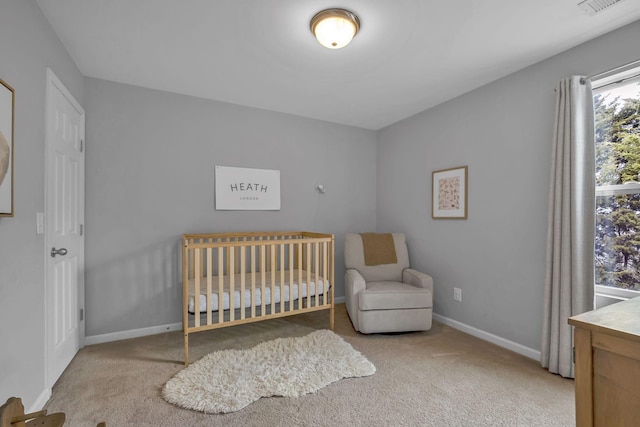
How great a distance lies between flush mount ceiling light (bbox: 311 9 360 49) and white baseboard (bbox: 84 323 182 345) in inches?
110

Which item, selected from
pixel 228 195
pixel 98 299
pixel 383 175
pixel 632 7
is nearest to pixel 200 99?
pixel 228 195

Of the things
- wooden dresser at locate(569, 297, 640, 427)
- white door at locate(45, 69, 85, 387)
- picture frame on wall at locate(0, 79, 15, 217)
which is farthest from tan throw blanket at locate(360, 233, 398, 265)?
picture frame on wall at locate(0, 79, 15, 217)

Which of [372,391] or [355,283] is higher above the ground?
[355,283]

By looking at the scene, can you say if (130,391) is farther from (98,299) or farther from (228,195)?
(228,195)

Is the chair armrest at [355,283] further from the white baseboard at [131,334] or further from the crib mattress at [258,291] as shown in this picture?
the white baseboard at [131,334]

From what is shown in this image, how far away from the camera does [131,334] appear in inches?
105

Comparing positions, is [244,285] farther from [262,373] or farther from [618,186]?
[618,186]

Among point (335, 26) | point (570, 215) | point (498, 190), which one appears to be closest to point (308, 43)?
point (335, 26)

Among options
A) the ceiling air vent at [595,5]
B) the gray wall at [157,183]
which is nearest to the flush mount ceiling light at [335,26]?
the ceiling air vent at [595,5]

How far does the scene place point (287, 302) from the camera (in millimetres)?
2926

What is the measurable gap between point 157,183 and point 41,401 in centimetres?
174

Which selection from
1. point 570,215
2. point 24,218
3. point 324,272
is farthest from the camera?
point 324,272

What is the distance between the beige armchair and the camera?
2.69 meters

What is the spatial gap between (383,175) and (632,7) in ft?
8.36
